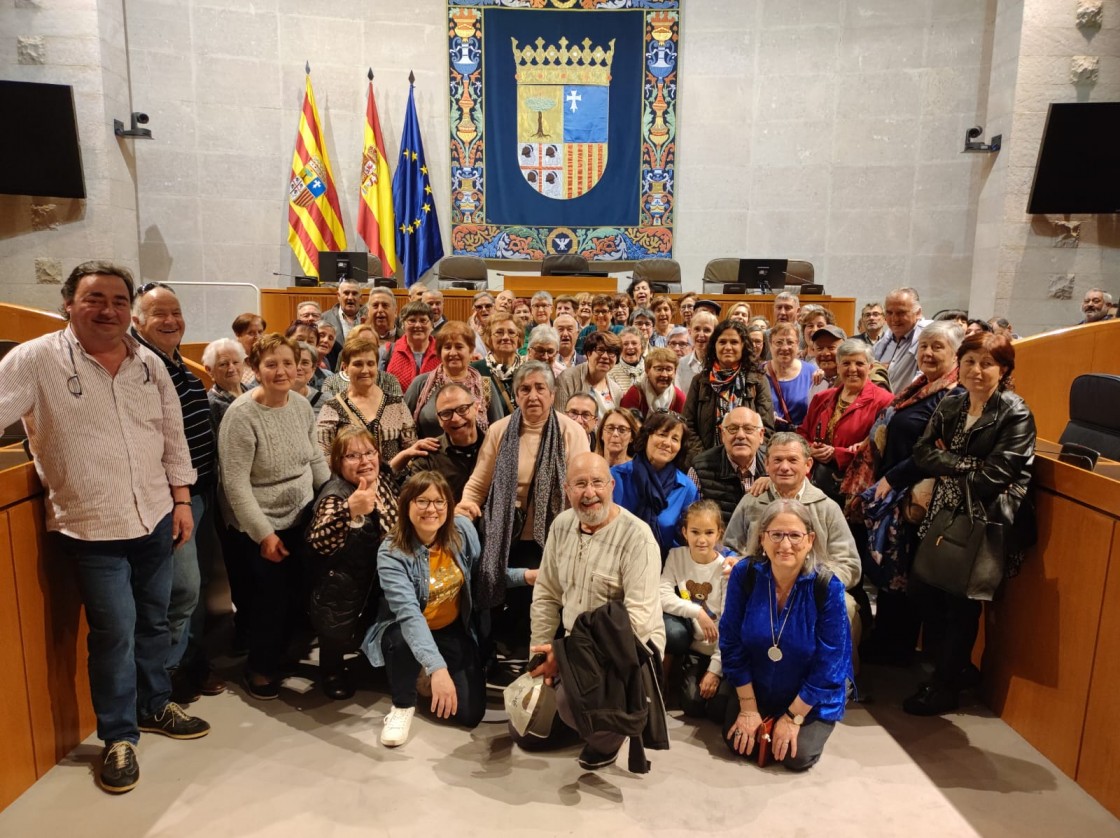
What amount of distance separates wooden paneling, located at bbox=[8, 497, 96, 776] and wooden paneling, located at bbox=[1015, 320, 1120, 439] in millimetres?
5042

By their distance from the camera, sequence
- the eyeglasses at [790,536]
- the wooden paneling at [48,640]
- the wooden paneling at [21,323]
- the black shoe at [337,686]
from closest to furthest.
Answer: the wooden paneling at [48,640] < the eyeglasses at [790,536] < the black shoe at [337,686] < the wooden paneling at [21,323]

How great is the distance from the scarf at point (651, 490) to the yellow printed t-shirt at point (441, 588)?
0.80 metres

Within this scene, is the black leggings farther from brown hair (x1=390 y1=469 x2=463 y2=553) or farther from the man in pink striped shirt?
the man in pink striped shirt

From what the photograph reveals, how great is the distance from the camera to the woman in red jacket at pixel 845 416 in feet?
12.0

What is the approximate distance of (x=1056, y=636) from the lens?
288cm

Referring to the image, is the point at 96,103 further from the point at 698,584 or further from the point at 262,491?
the point at 698,584

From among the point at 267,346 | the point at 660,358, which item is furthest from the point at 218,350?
the point at 660,358

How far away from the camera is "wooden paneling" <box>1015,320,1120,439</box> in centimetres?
488

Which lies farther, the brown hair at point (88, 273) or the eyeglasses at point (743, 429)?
the eyeglasses at point (743, 429)

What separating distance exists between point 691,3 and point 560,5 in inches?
63.7

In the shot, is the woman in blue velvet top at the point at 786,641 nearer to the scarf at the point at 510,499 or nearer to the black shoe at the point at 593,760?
the black shoe at the point at 593,760

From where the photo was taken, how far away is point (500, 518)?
331 centimetres

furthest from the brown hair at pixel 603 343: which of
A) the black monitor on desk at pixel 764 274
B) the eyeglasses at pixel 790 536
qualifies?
the black monitor on desk at pixel 764 274

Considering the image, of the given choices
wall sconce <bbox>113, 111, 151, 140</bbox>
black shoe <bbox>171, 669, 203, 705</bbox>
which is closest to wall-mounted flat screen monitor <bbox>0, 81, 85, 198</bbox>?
wall sconce <bbox>113, 111, 151, 140</bbox>
